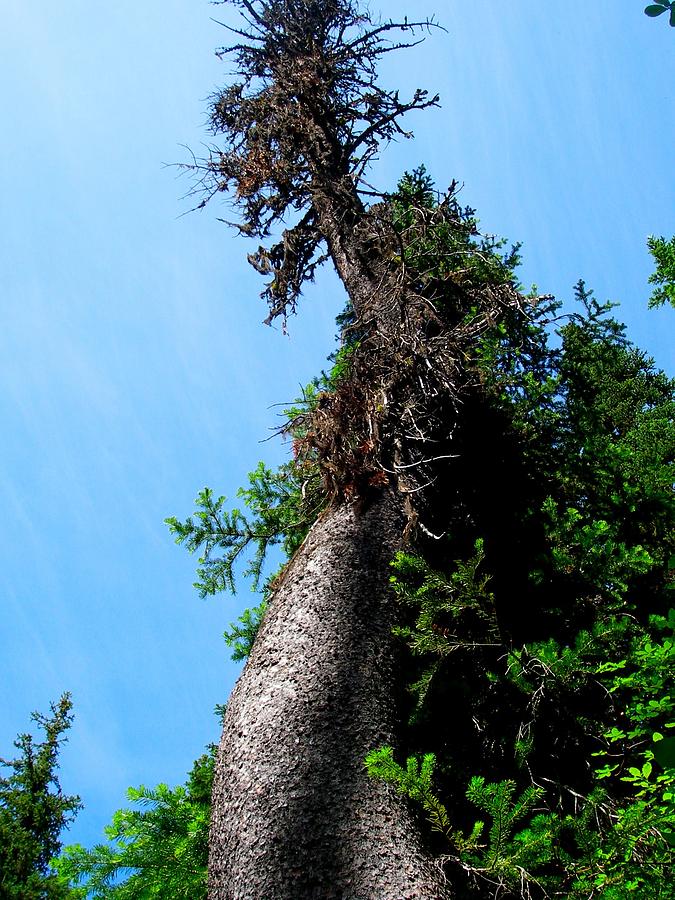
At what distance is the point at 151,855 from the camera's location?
12.2 ft

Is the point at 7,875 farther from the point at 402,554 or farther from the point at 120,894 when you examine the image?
the point at 402,554

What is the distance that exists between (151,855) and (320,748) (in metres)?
1.36

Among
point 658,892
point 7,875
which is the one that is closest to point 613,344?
point 658,892

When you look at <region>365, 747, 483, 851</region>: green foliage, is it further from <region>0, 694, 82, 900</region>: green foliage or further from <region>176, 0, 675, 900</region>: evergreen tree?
<region>0, 694, 82, 900</region>: green foliage

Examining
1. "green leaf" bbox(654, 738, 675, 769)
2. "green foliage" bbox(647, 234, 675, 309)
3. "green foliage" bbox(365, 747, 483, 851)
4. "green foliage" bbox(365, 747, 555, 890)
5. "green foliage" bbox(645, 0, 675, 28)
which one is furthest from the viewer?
"green foliage" bbox(647, 234, 675, 309)

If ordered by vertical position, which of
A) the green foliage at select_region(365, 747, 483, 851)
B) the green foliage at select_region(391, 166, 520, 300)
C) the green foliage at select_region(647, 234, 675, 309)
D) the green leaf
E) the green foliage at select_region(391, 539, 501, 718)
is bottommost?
the green leaf

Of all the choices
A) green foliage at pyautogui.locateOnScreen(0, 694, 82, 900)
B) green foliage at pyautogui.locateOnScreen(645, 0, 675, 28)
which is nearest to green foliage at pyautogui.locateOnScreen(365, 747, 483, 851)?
green foliage at pyautogui.locateOnScreen(645, 0, 675, 28)

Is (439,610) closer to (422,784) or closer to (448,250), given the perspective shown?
(422,784)

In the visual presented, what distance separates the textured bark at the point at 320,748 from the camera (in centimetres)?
290

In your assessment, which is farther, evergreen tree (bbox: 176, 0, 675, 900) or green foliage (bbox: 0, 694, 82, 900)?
green foliage (bbox: 0, 694, 82, 900)

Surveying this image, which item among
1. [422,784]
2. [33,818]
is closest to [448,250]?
[422,784]

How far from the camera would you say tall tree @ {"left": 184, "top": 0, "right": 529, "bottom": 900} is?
3.01 m

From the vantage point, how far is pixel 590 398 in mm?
7691

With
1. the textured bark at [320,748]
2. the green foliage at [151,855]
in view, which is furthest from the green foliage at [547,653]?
the green foliage at [151,855]
